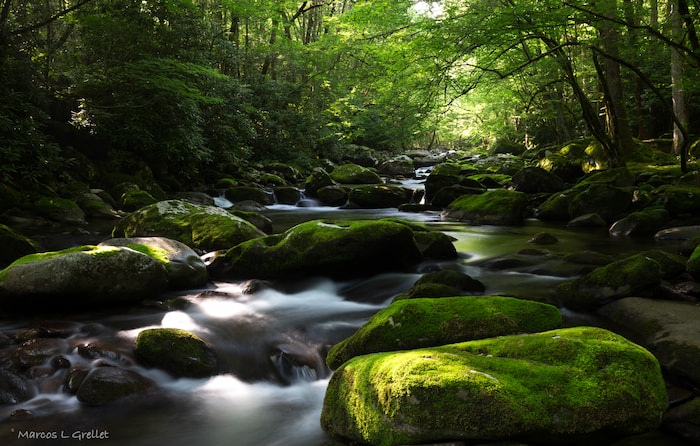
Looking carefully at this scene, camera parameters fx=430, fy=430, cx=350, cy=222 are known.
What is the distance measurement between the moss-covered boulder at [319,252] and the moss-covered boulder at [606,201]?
6.41 meters

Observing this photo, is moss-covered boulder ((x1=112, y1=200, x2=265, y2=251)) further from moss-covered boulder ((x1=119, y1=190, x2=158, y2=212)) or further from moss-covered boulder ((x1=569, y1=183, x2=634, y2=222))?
moss-covered boulder ((x1=569, y1=183, x2=634, y2=222))

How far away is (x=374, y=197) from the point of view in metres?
14.9

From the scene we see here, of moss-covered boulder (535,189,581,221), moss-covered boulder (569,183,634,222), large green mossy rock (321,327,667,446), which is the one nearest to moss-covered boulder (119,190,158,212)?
large green mossy rock (321,327,667,446)

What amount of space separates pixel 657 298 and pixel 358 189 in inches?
434

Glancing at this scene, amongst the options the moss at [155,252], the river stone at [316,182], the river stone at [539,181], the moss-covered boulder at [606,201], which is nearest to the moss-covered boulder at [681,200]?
the moss-covered boulder at [606,201]

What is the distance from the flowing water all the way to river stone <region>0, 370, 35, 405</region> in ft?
0.24

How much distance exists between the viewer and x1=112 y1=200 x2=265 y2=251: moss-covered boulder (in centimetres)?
754

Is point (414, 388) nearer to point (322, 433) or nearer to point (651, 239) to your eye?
point (322, 433)

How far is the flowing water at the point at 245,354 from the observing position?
3139 mm

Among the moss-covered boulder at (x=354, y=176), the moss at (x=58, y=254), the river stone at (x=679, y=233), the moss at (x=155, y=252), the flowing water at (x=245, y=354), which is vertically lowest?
the flowing water at (x=245, y=354)

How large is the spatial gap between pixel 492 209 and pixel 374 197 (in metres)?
4.57

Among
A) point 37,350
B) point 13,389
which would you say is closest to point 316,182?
point 37,350

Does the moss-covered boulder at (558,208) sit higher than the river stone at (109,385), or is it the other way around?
the moss-covered boulder at (558,208)

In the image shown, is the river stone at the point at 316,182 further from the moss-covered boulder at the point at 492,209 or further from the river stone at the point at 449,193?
the moss-covered boulder at the point at 492,209
